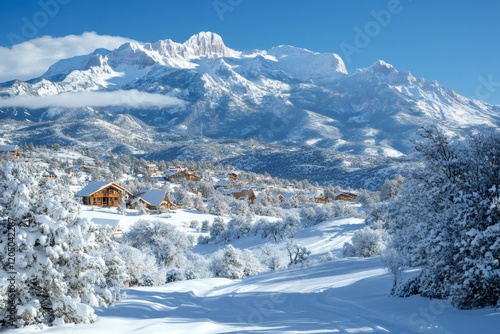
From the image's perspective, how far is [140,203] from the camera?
7219 centimetres

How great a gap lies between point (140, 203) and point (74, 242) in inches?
2492

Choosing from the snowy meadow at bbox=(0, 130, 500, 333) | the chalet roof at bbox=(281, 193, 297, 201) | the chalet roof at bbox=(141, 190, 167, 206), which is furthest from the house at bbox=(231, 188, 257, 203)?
the snowy meadow at bbox=(0, 130, 500, 333)

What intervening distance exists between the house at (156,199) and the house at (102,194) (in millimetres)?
3842

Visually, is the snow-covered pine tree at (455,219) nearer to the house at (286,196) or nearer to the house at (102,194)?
the house at (102,194)

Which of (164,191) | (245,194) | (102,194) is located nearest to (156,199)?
(164,191)

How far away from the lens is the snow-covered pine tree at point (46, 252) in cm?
998

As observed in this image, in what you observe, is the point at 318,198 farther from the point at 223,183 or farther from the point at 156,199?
the point at 156,199

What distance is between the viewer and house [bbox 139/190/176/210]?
243 feet

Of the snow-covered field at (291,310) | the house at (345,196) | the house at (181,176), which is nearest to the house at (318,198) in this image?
the house at (345,196)

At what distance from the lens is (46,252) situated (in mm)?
10047

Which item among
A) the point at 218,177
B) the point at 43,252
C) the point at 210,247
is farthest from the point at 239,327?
the point at 218,177

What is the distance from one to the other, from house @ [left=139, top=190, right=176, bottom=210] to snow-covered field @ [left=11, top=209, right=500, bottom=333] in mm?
48078

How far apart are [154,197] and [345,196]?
1933 inches

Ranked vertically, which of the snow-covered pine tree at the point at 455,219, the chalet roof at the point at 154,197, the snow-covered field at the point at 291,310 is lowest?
the snow-covered field at the point at 291,310
